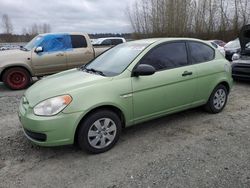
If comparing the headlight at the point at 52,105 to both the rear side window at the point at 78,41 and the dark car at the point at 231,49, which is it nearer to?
the rear side window at the point at 78,41

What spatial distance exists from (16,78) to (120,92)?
589 centimetres

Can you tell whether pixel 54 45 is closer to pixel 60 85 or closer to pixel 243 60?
pixel 60 85

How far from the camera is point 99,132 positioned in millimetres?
3805

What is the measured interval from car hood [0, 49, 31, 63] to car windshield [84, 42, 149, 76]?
4.53 meters

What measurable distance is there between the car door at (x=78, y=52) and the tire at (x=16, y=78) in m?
1.45

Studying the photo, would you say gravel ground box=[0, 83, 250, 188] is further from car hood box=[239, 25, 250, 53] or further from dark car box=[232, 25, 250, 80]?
car hood box=[239, 25, 250, 53]

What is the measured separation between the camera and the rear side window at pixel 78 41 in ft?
31.3

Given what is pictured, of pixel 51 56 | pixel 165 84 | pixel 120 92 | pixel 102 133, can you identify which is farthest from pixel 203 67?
pixel 51 56

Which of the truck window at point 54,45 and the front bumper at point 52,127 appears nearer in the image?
the front bumper at point 52,127

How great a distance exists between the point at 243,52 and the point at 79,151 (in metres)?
6.37

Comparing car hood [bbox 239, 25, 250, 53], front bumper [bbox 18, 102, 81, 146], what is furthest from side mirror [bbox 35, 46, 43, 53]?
car hood [bbox 239, 25, 250, 53]

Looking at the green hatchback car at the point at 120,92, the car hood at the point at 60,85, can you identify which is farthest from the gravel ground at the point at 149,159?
the car hood at the point at 60,85

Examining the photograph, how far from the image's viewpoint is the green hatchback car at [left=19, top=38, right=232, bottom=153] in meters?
3.56

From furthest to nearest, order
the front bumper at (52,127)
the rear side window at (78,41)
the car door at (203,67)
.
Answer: the rear side window at (78,41)
the car door at (203,67)
the front bumper at (52,127)
